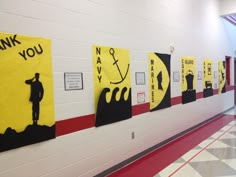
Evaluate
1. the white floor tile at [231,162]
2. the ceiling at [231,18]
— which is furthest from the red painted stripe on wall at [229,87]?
the white floor tile at [231,162]

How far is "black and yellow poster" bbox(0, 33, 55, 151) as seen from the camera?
7.89ft

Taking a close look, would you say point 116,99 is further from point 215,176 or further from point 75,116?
point 215,176

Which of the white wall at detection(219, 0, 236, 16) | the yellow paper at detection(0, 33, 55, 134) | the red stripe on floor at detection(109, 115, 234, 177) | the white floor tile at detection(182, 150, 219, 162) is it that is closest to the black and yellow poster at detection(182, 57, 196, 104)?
the red stripe on floor at detection(109, 115, 234, 177)

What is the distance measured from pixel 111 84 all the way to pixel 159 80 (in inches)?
61.0

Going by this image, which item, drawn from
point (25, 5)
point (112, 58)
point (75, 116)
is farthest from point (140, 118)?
point (25, 5)

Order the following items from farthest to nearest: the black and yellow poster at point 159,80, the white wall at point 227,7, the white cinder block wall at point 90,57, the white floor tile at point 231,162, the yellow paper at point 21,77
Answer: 1. the white wall at point 227,7
2. the black and yellow poster at point 159,80
3. the white floor tile at point 231,162
4. the white cinder block wall at point 90,57
5. the yellow paper at point 21,77

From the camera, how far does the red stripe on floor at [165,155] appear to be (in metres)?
3.81

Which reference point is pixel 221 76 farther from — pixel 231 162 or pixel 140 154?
pixel 140 154

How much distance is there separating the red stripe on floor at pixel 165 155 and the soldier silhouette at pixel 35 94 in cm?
163

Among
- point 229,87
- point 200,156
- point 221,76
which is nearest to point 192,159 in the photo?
→ point 200,156

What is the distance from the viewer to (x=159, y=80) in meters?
4.98

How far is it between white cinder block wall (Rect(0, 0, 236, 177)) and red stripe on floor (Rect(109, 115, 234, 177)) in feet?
0.65

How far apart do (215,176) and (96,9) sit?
2.88 metres

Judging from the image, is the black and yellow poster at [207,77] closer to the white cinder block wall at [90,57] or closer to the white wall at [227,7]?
the white cinder block wall at [90,57]
